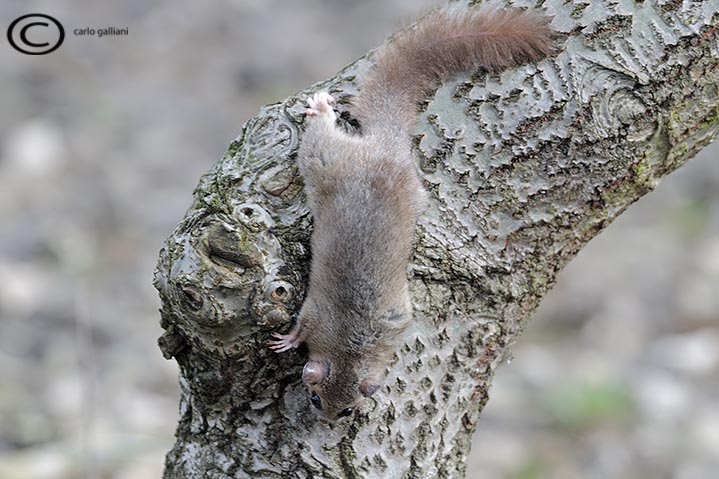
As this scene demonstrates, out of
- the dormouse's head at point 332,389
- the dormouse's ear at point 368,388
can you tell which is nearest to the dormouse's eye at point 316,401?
the dormouse's head at point 332,389

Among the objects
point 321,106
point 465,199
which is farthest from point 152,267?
point 465,199

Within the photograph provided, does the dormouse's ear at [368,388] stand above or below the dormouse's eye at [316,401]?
above

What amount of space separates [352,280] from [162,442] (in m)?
2.62

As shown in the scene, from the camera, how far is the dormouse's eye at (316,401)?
232 cm

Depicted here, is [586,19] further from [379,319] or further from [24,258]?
[24,258]

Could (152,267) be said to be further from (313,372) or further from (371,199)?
(313,372)

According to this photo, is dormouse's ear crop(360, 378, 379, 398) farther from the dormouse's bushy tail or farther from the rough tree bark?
the dormouse's bushy tail

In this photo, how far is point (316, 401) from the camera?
2.33 meters

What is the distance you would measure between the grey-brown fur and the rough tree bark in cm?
4

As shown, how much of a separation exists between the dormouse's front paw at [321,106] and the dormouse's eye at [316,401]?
70cm

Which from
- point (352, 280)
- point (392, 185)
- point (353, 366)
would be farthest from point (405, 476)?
point (392, 185)

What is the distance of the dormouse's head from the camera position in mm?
2336

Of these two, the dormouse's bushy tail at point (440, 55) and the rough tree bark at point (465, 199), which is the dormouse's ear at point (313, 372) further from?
the dormouse's bushy tail at point (440, 55)

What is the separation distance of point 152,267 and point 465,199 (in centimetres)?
469
